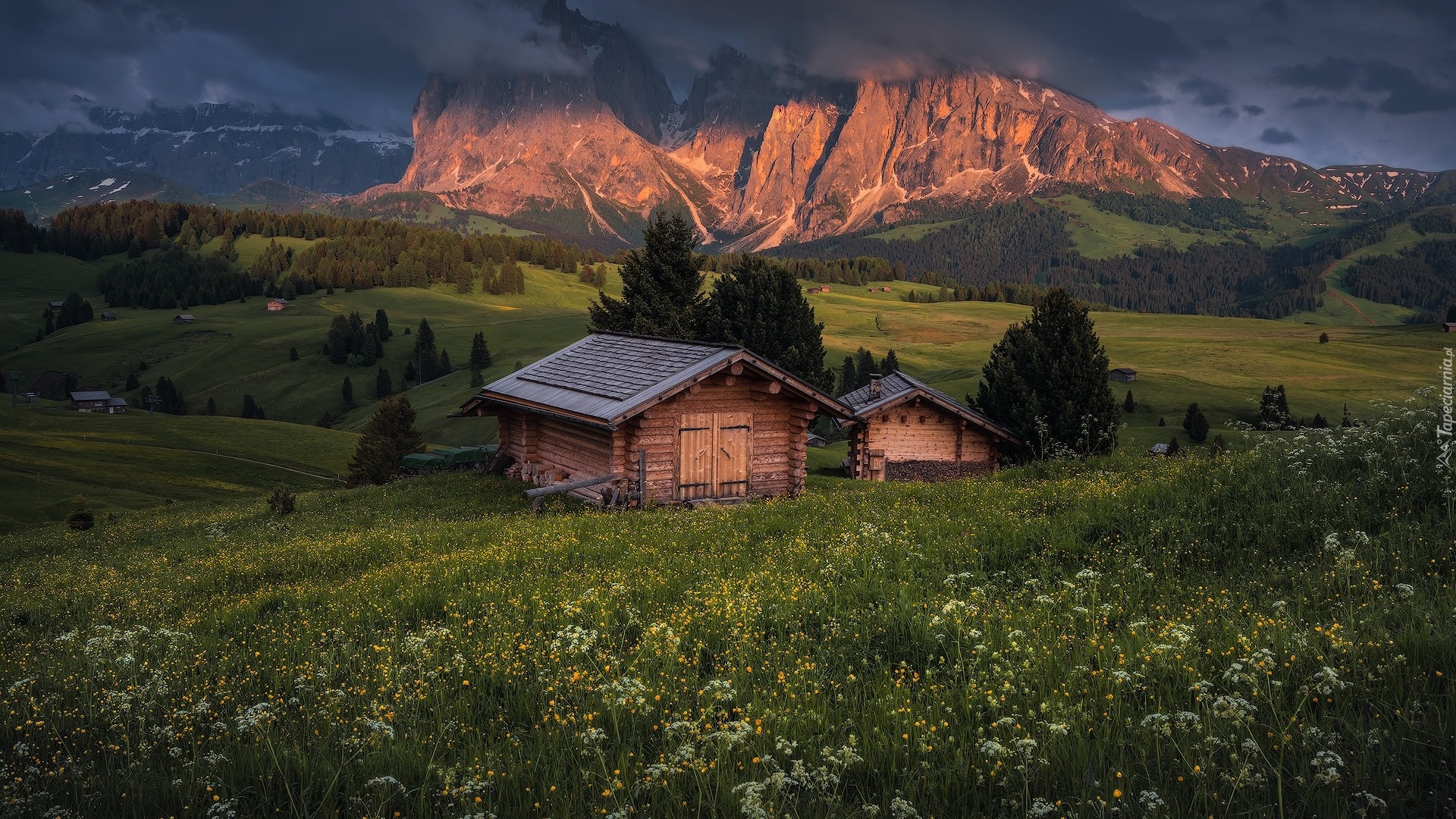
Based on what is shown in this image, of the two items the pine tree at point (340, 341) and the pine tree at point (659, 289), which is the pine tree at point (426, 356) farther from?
the pine tree at point (659, 289)

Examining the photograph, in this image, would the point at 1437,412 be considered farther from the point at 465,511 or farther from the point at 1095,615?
the point at 465,511

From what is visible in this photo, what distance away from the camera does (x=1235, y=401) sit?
109 metres

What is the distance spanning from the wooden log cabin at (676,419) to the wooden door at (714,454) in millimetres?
28

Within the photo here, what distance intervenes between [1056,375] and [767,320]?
20.5m

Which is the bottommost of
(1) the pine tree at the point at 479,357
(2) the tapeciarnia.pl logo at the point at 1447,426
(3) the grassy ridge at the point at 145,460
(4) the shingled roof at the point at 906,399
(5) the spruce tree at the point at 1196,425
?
(3) the grassy ridge at the point at 145,460

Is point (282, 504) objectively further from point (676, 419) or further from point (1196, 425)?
point (1196, 425)

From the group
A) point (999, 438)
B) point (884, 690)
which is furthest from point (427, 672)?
point (999, 438)

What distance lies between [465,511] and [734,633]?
1994 centimetres

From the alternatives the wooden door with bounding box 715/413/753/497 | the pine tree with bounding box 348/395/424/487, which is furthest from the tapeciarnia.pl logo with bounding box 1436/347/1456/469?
the pine tree with bounding box 348/395/424/487

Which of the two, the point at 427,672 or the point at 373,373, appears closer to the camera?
the point at 427,672

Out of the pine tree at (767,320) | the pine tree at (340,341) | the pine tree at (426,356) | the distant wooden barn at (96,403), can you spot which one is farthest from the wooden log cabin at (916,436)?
the pine tree at (340,341)

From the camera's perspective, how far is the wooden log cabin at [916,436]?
138ft

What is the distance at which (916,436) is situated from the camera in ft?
141

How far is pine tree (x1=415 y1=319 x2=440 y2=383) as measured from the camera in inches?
6644
